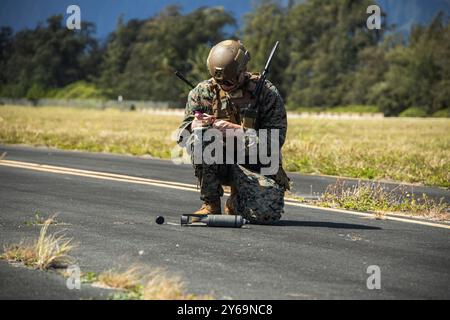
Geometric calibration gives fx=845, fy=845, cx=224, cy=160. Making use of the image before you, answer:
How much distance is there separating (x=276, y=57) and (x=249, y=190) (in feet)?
397

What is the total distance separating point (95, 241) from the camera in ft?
25.0

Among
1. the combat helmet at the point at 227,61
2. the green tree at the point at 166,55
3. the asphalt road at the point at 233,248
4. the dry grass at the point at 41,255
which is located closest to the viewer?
the asphalt road at the point at 233,248

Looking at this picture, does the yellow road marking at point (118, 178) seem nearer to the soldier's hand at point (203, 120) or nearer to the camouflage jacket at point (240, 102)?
the camouflage jacket at point (240, 102)

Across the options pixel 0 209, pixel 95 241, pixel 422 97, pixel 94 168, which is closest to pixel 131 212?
pixel 0 209

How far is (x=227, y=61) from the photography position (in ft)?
28.3

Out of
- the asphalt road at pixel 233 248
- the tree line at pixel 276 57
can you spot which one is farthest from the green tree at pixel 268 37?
the asphalt road at pixel 233 248

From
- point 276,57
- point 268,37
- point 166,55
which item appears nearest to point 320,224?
point 276,57

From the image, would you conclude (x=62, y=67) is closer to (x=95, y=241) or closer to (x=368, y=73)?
(x=368, y=73)

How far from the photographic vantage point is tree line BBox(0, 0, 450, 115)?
3959 inches

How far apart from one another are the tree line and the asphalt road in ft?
194

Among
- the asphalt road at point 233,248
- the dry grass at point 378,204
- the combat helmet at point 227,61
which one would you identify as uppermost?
the combat helmet at point 227,61

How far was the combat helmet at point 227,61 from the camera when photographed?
8617 millimetres

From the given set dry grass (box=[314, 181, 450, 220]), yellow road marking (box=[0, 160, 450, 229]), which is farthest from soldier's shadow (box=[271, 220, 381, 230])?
dry grass (box=[314, 181, 450, 220])
